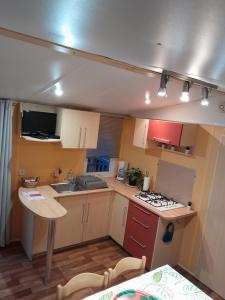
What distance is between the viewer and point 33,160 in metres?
3.57

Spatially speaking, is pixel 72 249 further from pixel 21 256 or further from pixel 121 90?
pixel 121 90

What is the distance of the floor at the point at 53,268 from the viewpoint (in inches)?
108

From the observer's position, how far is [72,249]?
12.0 feet

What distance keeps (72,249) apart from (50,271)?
0.74 meters

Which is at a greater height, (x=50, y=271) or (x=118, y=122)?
(x=118, y=122)

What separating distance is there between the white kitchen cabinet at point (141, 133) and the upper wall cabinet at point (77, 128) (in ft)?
2.26

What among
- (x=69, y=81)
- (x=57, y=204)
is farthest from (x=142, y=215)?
(x=69, y=81)

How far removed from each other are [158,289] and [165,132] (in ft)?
6.84

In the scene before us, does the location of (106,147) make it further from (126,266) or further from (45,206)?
(126,266)

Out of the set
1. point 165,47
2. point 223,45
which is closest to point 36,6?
point 165,47

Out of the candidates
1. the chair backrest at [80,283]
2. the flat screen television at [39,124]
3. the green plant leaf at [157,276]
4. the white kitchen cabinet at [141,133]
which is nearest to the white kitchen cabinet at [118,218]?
the white kitchen cabinet at [141,133]

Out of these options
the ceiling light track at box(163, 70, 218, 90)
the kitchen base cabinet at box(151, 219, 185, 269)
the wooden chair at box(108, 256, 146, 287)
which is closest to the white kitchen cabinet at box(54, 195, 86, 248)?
the kitchen base cabinet at box(151, 219, 185, 269)

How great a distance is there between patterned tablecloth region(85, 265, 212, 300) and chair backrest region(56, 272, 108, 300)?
102 mm

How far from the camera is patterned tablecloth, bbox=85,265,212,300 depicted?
1.79 m
